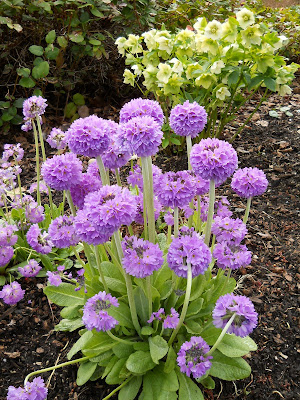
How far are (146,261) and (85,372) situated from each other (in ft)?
2.74

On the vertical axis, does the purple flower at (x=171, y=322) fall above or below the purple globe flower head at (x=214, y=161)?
below

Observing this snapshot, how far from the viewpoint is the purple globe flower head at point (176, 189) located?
1.68 m

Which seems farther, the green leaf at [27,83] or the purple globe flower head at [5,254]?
the green leaf at [27,83]

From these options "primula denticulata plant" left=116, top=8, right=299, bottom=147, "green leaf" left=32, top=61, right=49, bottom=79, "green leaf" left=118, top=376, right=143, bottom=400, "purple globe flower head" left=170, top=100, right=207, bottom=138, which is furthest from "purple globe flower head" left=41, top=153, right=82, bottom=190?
"green leaf" left=32, top=61, right=49, bottom=79

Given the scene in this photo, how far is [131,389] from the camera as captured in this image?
2.01 metres

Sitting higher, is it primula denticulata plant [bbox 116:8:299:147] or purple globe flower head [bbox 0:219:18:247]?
primula denticulata plant [bbox 116:8:299:147]

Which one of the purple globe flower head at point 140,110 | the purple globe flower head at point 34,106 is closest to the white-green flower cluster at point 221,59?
the purple globe flower head at point 34,106

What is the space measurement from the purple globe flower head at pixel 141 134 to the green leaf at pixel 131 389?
1177mm

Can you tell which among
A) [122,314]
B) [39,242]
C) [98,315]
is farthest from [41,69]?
[98,315]

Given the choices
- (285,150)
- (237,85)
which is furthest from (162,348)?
(285,150)

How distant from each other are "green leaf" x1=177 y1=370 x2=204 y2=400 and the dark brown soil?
0.72 feet

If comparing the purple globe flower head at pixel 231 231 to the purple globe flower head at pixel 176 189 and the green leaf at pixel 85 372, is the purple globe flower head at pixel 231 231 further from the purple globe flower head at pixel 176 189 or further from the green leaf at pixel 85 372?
the green leaf at pixel 85 372

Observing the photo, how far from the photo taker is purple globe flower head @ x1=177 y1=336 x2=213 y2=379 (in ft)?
5.21

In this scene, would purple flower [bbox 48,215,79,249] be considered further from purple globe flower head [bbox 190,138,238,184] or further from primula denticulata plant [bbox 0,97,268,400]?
purple globe flower head [bbox 190,138,238,184]
